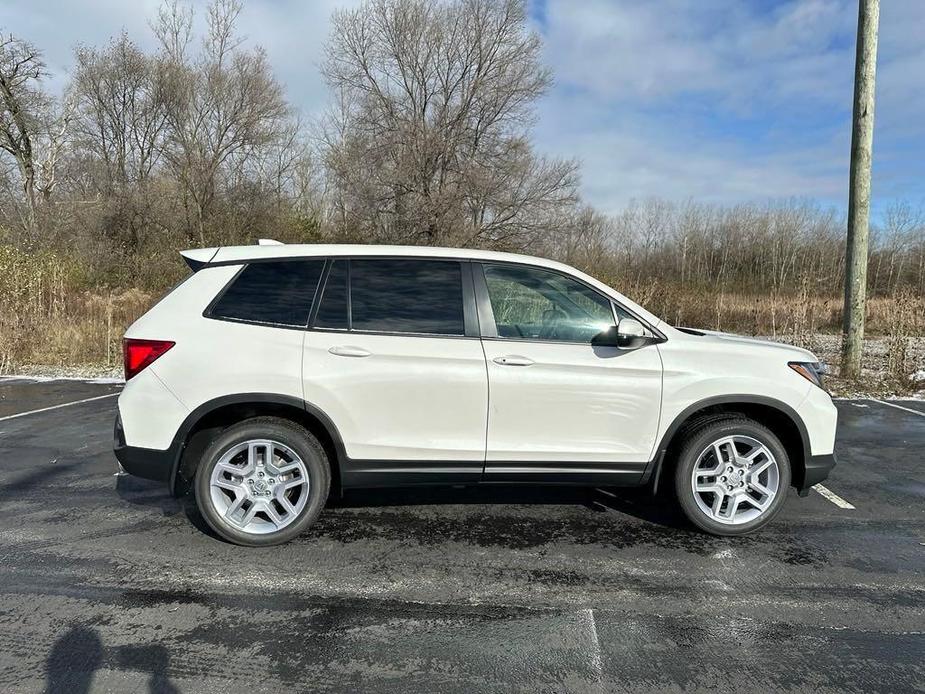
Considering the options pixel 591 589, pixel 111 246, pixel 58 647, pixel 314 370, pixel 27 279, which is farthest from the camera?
pixel 111 246

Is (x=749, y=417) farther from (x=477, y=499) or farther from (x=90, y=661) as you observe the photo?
(x=90, y=661)

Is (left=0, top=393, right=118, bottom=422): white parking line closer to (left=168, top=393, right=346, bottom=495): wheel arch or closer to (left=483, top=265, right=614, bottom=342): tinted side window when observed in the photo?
(left=168, top=393, right=346, bottom=495): wheel arch

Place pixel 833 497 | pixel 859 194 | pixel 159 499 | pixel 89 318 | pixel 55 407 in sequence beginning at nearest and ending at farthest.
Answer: pixel 159 499, pixel 833 497, pixel 55 407, pixel 859 194, pixel 89 318

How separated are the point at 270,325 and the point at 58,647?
1.90m

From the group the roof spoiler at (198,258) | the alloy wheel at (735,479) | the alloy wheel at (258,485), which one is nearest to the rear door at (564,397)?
the alloy wheel at (735,479)

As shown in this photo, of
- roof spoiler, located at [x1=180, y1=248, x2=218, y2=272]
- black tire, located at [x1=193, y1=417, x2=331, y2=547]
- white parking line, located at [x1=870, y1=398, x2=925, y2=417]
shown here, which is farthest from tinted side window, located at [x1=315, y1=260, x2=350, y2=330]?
white parking line, located at [x1=870, y1=398, x2=925, y2=417]

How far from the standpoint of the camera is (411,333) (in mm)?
3535

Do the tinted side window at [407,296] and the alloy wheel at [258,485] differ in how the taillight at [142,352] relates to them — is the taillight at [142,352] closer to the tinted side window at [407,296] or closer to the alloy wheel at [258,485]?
the alloy wheel at [258,485]

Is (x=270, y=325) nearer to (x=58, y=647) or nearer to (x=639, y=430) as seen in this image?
(x=58, y=647)

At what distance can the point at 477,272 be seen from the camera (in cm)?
372

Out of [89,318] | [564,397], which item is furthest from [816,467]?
[89,318]

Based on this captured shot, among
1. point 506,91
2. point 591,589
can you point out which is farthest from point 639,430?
point 506,91

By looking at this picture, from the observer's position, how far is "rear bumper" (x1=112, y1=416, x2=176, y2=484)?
3434 millimetres

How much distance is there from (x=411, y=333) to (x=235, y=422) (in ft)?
4.22
